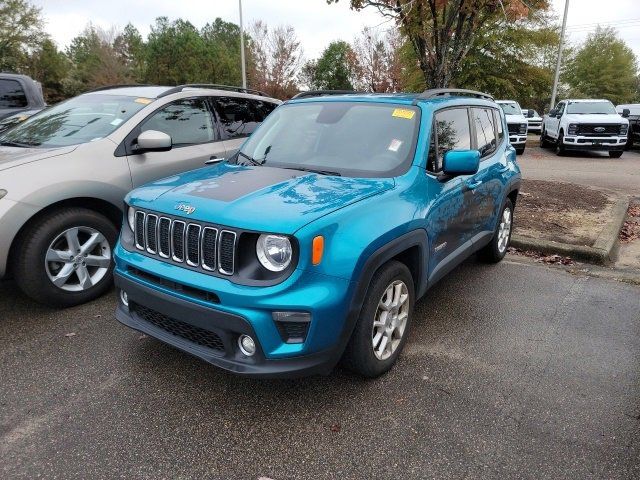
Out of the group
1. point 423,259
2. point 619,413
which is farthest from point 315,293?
point 619,413

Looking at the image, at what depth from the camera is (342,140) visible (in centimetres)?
362

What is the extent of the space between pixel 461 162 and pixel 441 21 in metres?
6.06

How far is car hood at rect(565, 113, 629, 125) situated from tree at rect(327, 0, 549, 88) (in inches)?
361

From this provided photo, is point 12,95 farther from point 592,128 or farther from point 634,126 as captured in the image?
point 634,126

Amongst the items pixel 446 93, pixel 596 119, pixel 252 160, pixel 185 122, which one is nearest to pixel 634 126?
pixel 596 119

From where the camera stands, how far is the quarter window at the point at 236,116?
531 centimetres

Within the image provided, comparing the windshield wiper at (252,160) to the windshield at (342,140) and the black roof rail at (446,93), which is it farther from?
the black roof rail at (446,93)

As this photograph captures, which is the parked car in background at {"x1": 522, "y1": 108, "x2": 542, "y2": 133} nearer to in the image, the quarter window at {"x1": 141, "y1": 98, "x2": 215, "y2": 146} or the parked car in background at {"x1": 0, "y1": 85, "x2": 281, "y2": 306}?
the quarter window at {"x1": 141, "y1": 98, "x2": 215, "y2": 146}

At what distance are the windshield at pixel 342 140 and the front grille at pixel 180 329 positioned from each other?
138 cm

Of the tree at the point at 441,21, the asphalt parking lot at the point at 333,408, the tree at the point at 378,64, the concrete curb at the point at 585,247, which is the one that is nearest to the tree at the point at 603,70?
the tree at the point at 378,64

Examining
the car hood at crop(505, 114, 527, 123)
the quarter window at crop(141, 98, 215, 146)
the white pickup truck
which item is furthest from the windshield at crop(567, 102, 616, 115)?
the quarter window at crop(141, 98, 215, 146)

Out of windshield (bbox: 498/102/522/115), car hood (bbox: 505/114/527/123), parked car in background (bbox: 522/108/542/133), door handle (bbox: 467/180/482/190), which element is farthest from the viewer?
parked car in background (bbox: 522/108/542/133)

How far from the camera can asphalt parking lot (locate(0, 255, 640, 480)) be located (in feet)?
7.84

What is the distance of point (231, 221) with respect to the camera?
255 cm
